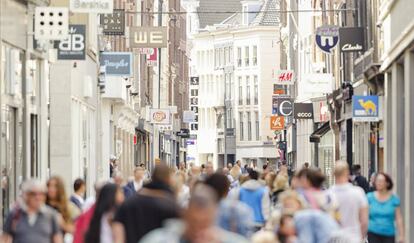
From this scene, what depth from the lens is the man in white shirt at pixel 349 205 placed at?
18.4 m

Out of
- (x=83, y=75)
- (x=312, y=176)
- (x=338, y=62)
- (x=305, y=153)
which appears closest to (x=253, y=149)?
(x=305, y=153)

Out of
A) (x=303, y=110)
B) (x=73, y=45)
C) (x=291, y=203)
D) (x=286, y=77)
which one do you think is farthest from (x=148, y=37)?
(x=291, y=203)

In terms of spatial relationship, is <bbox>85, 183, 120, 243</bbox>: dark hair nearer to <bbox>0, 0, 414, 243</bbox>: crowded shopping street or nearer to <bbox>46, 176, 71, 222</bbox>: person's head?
<bbox>0, 0, 414, 243</bbox>: crowded shopping street

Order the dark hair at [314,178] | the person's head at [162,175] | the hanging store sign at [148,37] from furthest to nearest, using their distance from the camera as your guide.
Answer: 1. the hanging store sign at [148,37]
2. the dark hair at [314,178]
3. the person's head at [162,175]

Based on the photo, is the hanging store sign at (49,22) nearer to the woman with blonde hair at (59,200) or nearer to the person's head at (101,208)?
the woman with blonde hair at (59,200)

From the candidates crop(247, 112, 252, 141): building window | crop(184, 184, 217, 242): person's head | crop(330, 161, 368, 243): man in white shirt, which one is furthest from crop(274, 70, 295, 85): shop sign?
crop(184, 184, 217, 242): person's head

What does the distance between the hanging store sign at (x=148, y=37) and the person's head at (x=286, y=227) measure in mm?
32390

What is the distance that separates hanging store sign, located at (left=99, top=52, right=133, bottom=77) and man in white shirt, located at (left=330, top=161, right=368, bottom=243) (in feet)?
78.3

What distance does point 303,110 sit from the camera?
59562 mm

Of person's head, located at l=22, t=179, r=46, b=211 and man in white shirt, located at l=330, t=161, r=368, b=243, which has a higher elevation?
person's head, located at l=22, t=179, r=46, b=211

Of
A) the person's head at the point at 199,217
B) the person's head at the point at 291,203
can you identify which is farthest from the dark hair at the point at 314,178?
the person's head at the point at 199,217

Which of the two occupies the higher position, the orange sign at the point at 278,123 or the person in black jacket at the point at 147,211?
the orange sign at the point at 278,123

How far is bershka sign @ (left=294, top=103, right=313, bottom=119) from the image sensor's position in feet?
195

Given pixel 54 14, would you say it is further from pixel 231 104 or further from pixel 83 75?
pixel 231 104
